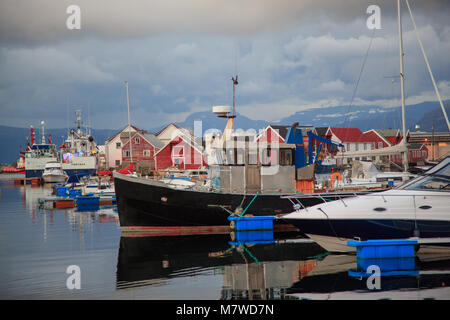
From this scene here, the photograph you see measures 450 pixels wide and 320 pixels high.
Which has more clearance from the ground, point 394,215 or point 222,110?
point 222,110

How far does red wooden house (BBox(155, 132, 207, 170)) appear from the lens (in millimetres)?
69750

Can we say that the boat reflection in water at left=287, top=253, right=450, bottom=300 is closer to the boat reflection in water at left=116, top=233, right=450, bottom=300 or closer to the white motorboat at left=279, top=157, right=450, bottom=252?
the boat reflection in water at left=116, top=233, right=450, bottom=300

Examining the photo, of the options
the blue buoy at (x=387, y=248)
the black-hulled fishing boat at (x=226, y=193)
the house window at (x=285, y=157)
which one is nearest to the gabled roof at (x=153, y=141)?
the black-hulled fishing boat at (x=226, y=193)

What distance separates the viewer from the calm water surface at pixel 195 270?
1377cm

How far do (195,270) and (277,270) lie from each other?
2.91 metres

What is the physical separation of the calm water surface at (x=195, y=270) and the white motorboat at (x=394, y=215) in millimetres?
1096

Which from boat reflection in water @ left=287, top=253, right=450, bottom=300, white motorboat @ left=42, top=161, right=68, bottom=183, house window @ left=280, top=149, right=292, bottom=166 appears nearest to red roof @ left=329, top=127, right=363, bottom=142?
white motorboat @ left=42, top=161, right=68, bottom=183

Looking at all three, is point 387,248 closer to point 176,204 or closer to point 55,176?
point 176,204

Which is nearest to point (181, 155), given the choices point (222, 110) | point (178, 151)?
point (178, 151)

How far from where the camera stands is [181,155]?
2808 inches

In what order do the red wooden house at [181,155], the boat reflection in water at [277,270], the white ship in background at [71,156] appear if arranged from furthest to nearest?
1. the white ship in background at [71,156]
2. the red wooden house at [181,155]
3. the boat reflection in water at [277,270]

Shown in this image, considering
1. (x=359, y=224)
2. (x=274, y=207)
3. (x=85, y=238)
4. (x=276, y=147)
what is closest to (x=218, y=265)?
(x=359, y=224)

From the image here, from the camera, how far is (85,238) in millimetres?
25172

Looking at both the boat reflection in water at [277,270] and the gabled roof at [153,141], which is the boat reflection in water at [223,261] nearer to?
the boat reflection in water at [277,270]
